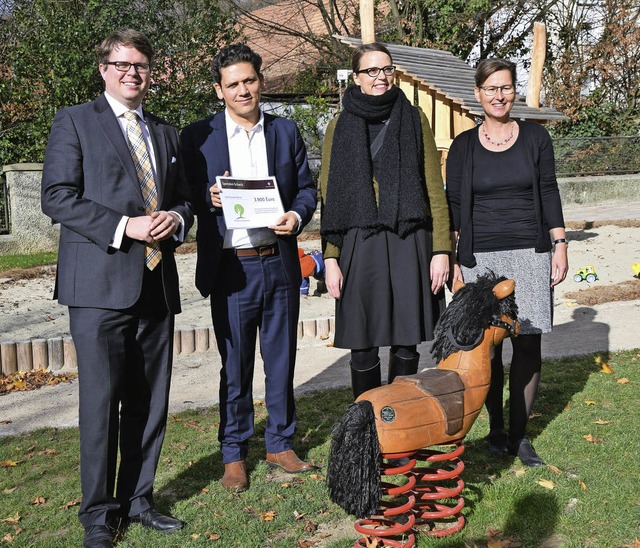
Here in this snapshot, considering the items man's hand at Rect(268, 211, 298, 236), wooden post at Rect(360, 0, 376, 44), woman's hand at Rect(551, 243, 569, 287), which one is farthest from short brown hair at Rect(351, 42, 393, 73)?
wooden post at Rect(360, 0, 376, 44)

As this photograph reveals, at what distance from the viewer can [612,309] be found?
8938 millimetres

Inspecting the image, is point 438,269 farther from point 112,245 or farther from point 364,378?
point 112,245

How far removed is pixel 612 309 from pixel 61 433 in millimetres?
6117

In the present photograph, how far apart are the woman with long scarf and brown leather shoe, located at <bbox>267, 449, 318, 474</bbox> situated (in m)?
0.82

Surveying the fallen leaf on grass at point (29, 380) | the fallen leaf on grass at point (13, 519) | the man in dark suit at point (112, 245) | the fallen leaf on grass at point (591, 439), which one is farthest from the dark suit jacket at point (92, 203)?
the fallen leaf on grass at point (29, 380)

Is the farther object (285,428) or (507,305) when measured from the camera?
(285,428)

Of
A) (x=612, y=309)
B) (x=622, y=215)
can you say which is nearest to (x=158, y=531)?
(x=612, y=309)

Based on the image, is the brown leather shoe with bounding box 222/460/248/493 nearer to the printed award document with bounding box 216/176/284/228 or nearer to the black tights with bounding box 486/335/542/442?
the printed award document with bounding box 216/176/284/228

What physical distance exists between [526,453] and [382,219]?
1714 millimetres

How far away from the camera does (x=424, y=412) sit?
11.4ft

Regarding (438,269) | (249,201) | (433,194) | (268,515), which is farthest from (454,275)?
(268,515)

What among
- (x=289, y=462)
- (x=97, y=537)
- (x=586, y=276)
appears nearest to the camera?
(x=97, y=537)

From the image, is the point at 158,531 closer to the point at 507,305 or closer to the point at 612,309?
the point at 507,305

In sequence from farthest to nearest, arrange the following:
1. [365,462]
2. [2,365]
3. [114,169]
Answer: [2,365] → [114,169] → [365,462]
